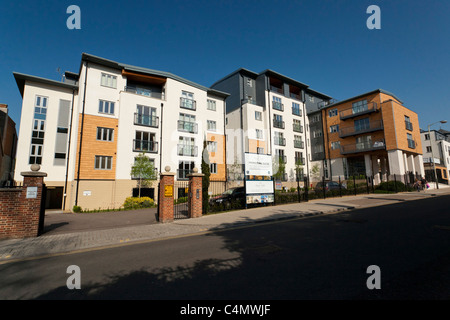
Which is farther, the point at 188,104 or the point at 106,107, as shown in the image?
the point at 188,104

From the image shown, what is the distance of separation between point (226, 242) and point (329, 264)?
9.97ft

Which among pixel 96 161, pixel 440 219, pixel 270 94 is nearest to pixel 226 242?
pixel 440 219

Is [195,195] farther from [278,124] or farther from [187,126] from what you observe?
[278,124]

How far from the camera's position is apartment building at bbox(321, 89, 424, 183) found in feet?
98.8

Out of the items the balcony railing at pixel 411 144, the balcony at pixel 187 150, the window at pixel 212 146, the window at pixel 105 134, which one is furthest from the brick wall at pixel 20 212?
the balcony railing at pixel 411 144

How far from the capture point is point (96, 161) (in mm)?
21359

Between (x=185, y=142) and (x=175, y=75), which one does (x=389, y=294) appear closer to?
(x=185, y=142)

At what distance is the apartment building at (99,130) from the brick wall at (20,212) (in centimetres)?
1326

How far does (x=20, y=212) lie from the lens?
8031 mm

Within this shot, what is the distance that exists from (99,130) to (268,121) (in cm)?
2353

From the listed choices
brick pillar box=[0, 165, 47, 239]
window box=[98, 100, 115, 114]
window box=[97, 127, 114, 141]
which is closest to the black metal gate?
brick pillar box=[0, 165, 47, 239]

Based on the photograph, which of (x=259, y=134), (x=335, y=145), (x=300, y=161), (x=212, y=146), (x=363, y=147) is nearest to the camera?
(x=212, y=146)

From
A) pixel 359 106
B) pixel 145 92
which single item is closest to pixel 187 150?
pixel 145 92

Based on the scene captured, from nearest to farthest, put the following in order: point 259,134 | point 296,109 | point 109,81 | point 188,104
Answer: point 109,81 → point 188,104 → point 259,134 → point 296,109
